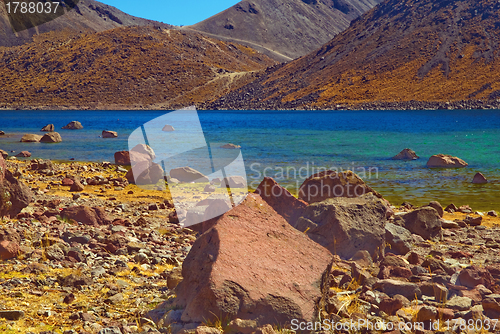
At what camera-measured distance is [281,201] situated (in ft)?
26.9

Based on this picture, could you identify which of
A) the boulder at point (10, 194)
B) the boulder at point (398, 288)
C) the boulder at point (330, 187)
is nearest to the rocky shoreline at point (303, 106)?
the boulder at point (330, 187)

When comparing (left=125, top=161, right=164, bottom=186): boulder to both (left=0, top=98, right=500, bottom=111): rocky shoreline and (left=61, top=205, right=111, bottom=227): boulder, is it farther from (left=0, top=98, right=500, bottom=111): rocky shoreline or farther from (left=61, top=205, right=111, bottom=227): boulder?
(left=0, top=98, right=500, bottom=111): rocky shoreline

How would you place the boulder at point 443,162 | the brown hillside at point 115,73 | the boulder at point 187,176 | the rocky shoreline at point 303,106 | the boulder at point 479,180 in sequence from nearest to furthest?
the boulder at point 187,176 → the boulder at point 479,180 → the boulder at point 443,162 → the rocky shoreline at point 303,106 → the brown hillside at point 115,73

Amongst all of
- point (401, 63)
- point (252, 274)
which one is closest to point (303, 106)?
point (401, 63)

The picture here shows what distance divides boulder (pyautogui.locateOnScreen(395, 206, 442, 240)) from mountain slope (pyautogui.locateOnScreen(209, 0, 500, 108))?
→ 9300cm

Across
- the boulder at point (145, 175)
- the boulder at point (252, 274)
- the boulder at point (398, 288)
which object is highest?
the boulder at point (252, 274)

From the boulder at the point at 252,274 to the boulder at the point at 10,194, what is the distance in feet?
15.8

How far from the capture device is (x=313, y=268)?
4734mm

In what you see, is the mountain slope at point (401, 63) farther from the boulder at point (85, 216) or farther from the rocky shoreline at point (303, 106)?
the boulder at point (85, 216)

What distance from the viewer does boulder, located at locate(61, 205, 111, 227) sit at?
866cm

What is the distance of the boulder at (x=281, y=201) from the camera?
8039 mm

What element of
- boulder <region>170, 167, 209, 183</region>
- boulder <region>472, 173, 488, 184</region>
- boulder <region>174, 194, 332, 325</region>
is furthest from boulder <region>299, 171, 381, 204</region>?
boulder <region>472, 173, 488, 184</region>

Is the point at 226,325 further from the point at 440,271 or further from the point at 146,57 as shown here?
the point at 146,57

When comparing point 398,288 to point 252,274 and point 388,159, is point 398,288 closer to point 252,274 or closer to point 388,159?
point 252,274
